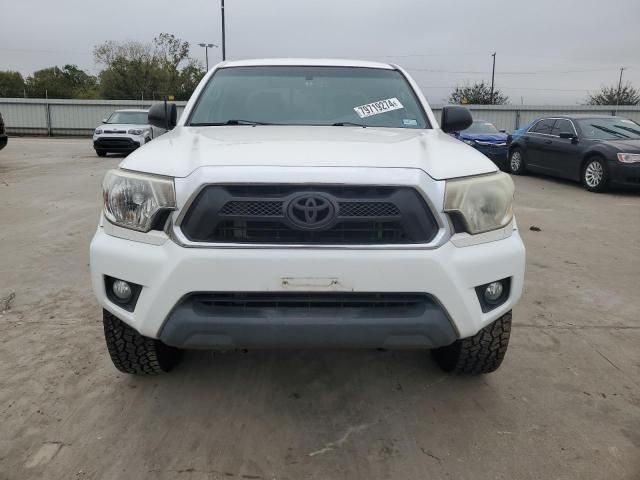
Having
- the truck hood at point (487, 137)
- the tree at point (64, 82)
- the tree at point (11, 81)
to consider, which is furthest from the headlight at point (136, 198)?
the tree at point (11, 81)

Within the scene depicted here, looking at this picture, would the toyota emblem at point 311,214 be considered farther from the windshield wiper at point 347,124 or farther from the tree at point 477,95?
the tree at point 477,95

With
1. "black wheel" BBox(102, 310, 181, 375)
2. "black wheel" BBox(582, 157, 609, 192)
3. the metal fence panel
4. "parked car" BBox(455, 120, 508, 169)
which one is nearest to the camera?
"black wheel" BBox(102, 310, 181, 375)

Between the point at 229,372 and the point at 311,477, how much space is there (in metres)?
1.00

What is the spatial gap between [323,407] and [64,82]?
7759 cm

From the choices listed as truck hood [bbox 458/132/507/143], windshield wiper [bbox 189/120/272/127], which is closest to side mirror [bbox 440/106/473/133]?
windshield wiper [bbox 189/120/272/127]

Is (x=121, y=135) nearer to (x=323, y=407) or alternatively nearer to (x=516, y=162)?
(x=516, y=162)

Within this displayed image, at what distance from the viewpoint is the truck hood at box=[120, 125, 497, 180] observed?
227cm

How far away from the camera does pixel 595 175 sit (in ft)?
33.1

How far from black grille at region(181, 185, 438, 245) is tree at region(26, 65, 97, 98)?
65765 mm

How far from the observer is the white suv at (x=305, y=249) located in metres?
2.14

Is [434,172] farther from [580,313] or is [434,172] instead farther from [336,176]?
[580,313]

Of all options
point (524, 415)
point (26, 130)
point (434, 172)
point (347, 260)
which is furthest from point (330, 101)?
point (26, 130)

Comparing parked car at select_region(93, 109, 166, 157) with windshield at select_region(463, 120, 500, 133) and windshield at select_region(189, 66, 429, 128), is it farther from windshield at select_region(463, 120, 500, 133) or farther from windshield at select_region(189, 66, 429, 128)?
windshield at select_region(189, 66, 429, 128)

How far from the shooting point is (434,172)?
89.7 inches
